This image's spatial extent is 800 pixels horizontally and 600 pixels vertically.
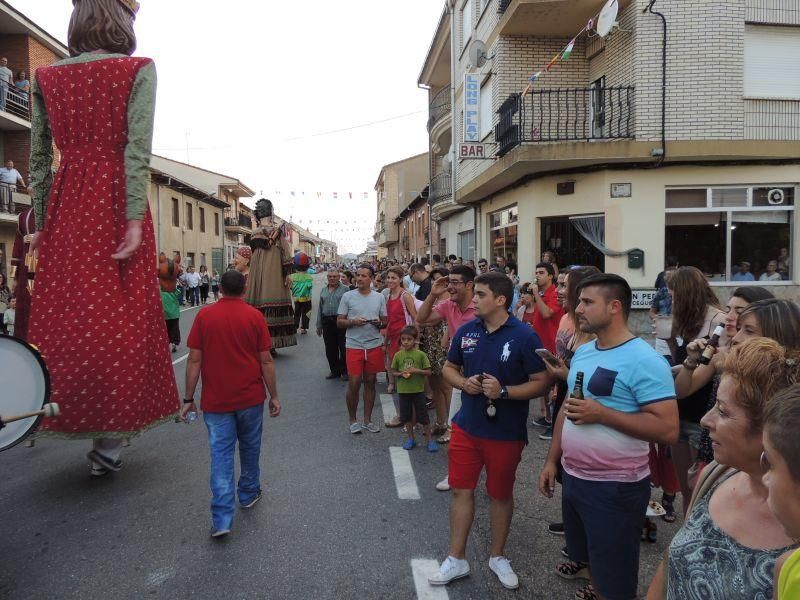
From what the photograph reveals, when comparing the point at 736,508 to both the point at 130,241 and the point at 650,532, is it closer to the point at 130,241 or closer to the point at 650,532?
the point at 650,532

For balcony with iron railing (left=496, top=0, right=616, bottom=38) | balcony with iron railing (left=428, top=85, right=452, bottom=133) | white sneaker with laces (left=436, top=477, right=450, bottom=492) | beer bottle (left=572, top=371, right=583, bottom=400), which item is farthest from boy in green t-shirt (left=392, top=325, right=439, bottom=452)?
balcony with iron railing (left=428, top=85, right=452, bottom=133)

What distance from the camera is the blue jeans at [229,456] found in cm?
349

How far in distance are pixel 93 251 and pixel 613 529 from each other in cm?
350

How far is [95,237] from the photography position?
3.73m

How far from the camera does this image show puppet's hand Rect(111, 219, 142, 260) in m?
3.63

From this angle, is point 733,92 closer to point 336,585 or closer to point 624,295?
point 624,295

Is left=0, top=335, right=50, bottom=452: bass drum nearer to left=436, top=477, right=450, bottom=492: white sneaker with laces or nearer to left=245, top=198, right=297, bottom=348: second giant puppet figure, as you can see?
left=436, top=477, right=450, bottom=492: white sneaker with laces

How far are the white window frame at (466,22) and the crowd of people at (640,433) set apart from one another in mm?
14606

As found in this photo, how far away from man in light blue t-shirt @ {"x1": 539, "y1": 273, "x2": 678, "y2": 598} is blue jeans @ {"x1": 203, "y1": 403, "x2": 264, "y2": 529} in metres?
2.12

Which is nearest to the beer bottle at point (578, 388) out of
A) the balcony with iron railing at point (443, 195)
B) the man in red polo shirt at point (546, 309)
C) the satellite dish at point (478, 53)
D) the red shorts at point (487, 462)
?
the red shorts at point (487, 462)

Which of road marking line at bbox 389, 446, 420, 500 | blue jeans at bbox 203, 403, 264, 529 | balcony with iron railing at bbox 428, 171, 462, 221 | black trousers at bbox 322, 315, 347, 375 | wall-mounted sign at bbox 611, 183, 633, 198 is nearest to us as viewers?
blue jeans at bbox 203, 403, 264, 529

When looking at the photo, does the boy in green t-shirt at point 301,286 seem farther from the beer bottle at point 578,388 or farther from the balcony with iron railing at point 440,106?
the balcony with iron railing at point 440,106

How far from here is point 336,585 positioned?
9.64 feet

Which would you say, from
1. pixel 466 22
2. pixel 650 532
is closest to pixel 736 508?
pixel 650 532
